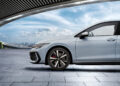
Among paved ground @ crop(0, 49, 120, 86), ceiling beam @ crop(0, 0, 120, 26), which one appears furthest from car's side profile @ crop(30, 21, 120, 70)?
ceiling beam @ crop(0, 0, 120, 26)

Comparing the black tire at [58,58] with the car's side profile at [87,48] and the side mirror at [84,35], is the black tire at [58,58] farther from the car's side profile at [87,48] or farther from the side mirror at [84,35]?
the side mirror at [84,35]

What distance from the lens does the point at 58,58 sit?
7.95 meters

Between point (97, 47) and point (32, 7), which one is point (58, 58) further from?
point (32, 7)

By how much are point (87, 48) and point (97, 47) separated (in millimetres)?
290

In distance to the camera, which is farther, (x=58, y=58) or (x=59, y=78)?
(x=58, y=58)

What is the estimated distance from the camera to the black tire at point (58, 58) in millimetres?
7918

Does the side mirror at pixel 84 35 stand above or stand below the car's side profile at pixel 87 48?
above

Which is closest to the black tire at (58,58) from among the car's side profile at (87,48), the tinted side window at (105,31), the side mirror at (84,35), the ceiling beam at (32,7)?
the car's side profile at (87,48)

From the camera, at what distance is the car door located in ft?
25.6

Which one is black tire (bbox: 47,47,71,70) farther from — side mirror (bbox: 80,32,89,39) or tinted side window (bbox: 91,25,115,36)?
tinted side window (bbox: 91,25,115,36)

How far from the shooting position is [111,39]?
25.5ft

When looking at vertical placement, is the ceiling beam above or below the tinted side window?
above

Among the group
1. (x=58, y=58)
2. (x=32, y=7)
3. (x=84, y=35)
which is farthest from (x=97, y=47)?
(x=32, y=7)

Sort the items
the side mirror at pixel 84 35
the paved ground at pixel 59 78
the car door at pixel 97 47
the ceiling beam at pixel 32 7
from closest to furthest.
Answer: the paved ground at pixel 59 78
the side mirror at pixel 84 35
the car door at pixel 97 47
the ceiling beam at pixel 32 7
